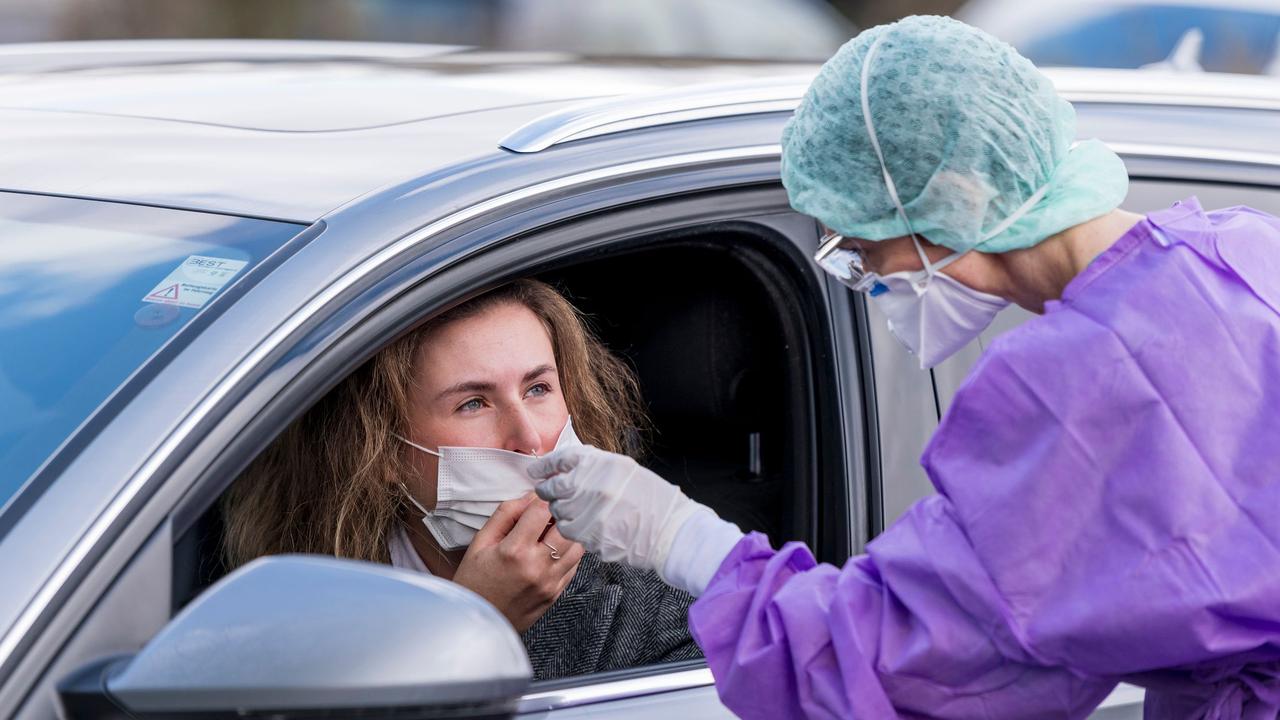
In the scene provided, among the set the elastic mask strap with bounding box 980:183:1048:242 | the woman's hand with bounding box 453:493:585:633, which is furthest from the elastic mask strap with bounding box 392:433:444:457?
the elastic mask strap with bounding box 980:183:1048:242

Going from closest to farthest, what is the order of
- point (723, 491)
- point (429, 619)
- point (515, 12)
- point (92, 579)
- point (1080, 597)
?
point (429, 619)
point (92, 579)
point (1080, 597)
point (723, 491)
point (515, 12)

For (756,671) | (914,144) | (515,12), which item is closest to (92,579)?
(756,671)

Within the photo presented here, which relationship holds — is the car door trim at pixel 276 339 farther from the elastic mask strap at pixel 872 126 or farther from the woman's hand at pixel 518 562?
the woman's hand at pixel 518 562

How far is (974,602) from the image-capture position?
1.66m

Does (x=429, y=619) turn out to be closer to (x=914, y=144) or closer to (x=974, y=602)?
(x=974, y=602)

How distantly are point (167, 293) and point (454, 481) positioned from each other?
678 millimetres

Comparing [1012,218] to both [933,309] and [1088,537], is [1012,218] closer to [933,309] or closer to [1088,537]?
[933,309]

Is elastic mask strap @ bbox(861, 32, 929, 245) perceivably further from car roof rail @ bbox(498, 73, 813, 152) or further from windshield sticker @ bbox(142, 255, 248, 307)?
windshield sticker @ bbox(142, 255, 248, 307)

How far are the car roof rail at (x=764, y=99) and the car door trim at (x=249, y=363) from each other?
78 millimetres

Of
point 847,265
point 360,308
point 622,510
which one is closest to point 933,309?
point 847,265

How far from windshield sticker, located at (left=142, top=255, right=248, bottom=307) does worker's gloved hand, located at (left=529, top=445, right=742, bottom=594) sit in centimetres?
62

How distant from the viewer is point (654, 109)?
84.1 inches

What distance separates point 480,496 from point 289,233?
663mm

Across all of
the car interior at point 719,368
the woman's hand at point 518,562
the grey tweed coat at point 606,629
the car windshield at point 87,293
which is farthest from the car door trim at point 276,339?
the grey tweed coat at point 606,629
